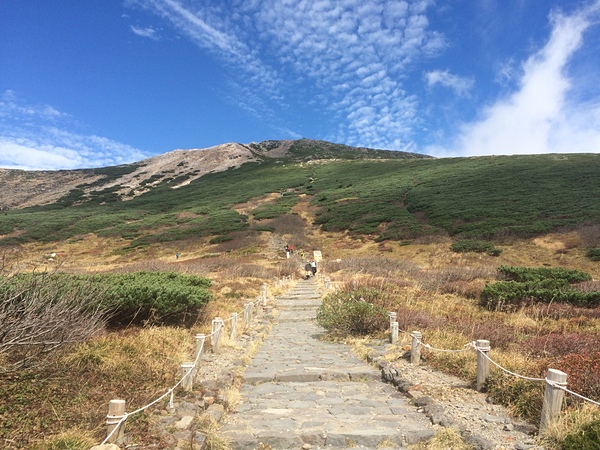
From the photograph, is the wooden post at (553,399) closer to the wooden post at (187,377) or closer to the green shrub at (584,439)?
the green shrub at (584,439)

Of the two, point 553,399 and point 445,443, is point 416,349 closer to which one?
point 445,443

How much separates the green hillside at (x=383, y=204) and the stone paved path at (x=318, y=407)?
29602 millimetres

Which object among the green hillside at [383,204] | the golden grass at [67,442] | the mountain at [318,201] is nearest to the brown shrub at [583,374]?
the golden grass at [67,442]

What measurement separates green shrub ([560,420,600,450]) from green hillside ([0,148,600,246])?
31780 millimetres

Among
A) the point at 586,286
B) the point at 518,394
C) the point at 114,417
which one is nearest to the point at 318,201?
the point at 586,286

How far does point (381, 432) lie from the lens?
461 centimetres

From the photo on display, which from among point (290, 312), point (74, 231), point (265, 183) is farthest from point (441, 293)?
point (265, 183)

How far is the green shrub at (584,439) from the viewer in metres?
3.48

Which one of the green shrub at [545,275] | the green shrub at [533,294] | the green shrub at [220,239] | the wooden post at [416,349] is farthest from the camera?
the green shrub at [220,239]

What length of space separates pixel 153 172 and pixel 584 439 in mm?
114534

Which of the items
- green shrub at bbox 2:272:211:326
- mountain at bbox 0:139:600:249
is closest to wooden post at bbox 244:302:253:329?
green shrub at bbox 2:272:211:326

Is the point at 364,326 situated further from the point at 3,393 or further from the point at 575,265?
the point at 575,265

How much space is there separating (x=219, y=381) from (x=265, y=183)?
248 ft

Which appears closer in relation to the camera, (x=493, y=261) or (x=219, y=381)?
(x=219, y=381)
